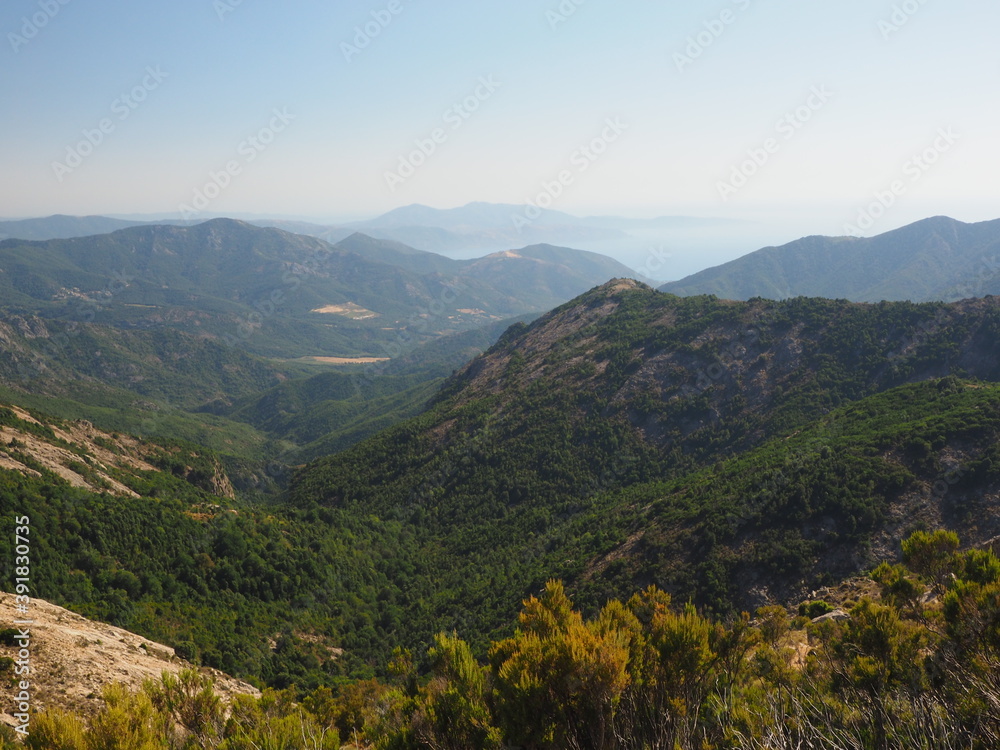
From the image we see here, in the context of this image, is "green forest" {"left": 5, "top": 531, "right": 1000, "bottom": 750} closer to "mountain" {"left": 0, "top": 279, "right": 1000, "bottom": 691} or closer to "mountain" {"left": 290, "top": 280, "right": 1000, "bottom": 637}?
"mountain" {"left": 0, "top": 279, "right": 1000, "bottom": 691}

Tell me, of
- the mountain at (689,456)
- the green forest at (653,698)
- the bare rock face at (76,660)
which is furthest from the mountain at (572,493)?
the green forest at (653,698)

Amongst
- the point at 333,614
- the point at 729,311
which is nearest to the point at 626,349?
the point at 729,311

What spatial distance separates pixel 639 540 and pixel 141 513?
55593 millimetres

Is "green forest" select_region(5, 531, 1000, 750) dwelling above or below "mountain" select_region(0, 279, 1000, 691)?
above

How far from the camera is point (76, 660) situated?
80.3ft

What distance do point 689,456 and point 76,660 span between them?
3251 inches

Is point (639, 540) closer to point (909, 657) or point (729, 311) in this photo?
point (909, 657)

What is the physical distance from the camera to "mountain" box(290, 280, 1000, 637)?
48062 mm

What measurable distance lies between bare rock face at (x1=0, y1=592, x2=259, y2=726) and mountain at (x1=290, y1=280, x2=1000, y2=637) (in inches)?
1339

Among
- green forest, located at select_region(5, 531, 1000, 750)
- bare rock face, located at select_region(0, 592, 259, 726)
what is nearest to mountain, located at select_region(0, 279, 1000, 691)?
bare rock face, located at select_region(0, 592, 259, 726)

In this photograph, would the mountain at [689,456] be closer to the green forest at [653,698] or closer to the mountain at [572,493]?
the mountain at [572,493]

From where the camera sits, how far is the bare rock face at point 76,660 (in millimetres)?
22016

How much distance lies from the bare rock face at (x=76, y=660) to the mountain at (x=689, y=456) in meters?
34.0

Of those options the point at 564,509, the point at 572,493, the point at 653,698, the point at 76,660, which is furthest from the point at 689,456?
the point at 76,660
